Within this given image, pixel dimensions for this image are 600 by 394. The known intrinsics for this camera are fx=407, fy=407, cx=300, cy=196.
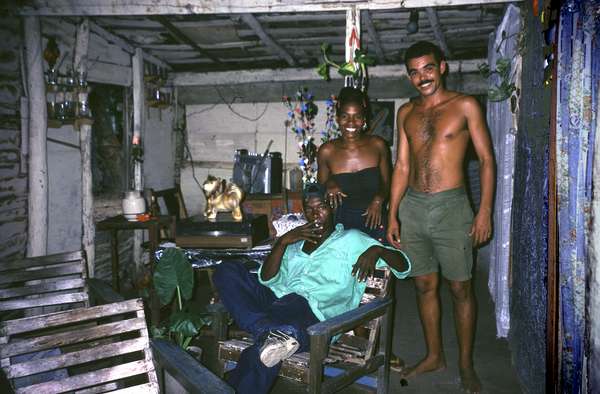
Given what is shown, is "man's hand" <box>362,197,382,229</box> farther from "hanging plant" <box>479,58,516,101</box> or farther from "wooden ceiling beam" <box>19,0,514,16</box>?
"wooden ceiling beam" <box>19,0,514,16</box>

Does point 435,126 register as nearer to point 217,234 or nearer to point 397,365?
point 397,365

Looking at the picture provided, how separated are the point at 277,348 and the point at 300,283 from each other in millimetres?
681

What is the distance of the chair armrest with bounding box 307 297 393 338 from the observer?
2275mm

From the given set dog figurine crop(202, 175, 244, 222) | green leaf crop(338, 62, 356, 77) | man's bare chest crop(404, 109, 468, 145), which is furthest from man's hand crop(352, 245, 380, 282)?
green leaf crop(338, 62, 356, 77)

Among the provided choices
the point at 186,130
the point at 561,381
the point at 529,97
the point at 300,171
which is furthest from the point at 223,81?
the point at 561,381

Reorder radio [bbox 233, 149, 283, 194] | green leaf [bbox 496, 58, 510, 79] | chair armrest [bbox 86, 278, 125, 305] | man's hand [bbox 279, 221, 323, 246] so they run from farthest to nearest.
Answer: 1. radio [bbox 233, 149, 283, 194]
2. green leaf [bbox 496, 58, 510, 79]
3. man's hand [bbox 279, 221, 323, 246]
4. chair armrest [bbox 86, 278, 125, 305]

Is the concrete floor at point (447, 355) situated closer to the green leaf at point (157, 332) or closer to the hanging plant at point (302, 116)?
the green leaf at point (157, 332)

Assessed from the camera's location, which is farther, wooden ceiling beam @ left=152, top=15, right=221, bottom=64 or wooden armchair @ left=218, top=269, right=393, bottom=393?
wooden ceiling beam @ left=152, top=15, right=221, bottom=64

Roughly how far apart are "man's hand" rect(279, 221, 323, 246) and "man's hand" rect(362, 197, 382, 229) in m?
0.73

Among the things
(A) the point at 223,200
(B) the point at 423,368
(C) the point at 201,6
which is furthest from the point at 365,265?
(C) the point at 201,6

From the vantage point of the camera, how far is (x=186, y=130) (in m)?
7.54

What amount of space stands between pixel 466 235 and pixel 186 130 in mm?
5772

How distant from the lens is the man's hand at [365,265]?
270cm

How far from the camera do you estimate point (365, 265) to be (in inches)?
107
